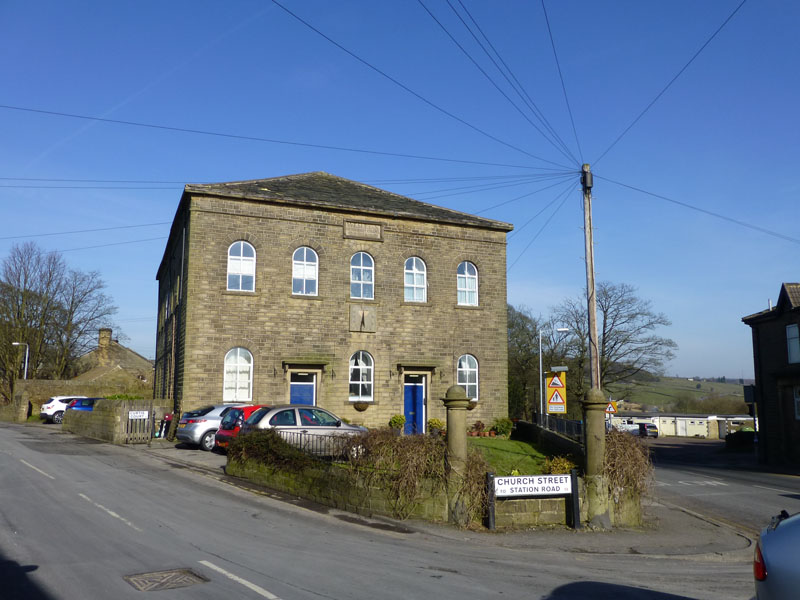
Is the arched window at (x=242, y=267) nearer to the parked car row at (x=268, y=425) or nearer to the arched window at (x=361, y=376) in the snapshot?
the arched window at (x=361, y=376)

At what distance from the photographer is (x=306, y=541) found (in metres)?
9.30

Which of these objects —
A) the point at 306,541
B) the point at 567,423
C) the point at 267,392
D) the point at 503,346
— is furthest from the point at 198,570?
the point at 503,346

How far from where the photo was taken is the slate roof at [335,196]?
2420cm

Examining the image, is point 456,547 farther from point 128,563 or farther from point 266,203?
point 266,203

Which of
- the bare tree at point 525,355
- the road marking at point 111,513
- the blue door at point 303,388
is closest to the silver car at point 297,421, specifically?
the road marking at point 111,513

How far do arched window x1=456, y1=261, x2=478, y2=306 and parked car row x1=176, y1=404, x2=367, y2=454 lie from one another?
36.3 feet

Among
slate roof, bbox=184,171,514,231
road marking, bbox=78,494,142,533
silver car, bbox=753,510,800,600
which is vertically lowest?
road marking, bbox=78,494,142,533

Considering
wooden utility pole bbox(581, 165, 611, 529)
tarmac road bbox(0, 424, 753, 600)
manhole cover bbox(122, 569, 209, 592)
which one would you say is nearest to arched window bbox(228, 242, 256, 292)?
tarmac road bbox(0, 424, 753, 600)

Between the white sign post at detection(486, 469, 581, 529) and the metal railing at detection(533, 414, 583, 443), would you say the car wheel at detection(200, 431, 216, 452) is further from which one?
the white sign post at detection(486, 469, 581, 529)

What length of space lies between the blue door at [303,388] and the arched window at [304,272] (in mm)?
3123

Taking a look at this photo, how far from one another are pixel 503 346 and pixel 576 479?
1616 centimetres

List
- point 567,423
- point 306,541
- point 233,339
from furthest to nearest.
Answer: point 233,339
point 567,423
point 306,541

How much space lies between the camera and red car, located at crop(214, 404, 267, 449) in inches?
721

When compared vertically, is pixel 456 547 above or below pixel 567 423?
below
